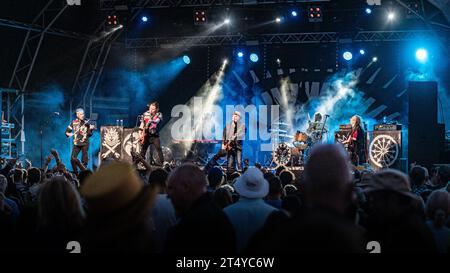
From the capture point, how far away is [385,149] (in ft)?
59.2

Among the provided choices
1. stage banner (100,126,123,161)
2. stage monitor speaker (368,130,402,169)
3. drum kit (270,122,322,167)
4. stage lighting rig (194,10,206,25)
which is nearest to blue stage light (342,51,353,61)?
drum kit (270,122,322,167)

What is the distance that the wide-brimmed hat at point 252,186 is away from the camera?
212 inches

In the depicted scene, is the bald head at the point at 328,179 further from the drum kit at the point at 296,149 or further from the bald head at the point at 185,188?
the drum kit at the point at 296,149

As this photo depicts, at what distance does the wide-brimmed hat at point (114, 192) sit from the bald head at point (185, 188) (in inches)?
57.4

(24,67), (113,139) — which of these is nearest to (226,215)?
(113,139)

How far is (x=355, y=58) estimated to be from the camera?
74.9 ft

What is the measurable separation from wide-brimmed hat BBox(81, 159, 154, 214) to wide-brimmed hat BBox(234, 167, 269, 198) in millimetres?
2432

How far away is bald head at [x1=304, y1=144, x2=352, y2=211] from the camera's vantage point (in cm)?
232

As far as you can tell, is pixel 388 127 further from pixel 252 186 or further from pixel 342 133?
pixel 252 186

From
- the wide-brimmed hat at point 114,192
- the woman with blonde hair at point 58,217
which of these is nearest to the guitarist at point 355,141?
the woman with blonde hair at point 58,217

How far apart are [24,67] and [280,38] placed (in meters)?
8.76

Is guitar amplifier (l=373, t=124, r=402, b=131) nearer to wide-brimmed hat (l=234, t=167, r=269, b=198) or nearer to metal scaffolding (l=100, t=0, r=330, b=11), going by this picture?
metal scaffolding (l=100, t=0, r=330, b=11)

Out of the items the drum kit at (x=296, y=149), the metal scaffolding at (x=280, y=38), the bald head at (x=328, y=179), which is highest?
the metal scaffolding at (x=280, y=38)
